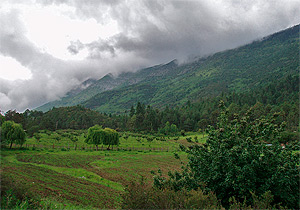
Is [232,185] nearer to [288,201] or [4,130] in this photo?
[288,201]

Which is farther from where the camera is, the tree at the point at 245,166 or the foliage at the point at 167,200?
the tree at the point at 245,166

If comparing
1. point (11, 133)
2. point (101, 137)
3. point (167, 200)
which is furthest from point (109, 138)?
point (167, 200)

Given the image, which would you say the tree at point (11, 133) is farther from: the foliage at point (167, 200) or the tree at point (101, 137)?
the foliage at point (167, 200)

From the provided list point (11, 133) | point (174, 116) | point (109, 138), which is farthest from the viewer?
point (174, 116)

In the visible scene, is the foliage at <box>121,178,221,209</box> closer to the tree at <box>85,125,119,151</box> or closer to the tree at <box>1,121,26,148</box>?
the tree at <box>1,121,26,148</box>

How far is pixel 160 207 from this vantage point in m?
7.04

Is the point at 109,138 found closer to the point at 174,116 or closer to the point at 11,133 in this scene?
the point at 11,133

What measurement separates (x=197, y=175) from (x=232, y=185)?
2.12m

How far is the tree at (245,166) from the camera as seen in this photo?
8.69 m

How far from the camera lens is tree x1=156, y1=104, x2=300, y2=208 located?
28.5 ft

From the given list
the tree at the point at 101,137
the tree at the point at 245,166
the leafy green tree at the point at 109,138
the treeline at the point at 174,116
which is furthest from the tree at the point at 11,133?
the treeline at the point at 174,116

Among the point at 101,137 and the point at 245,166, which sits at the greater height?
the point at 245,166

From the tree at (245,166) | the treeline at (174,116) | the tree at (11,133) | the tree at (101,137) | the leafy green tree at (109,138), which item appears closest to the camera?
the tree at (245,166)

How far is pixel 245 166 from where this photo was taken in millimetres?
8812
